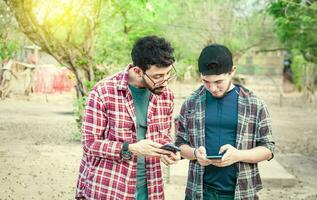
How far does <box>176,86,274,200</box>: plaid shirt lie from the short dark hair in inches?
16.8

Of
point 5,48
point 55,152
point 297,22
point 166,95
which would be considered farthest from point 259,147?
point 5,48

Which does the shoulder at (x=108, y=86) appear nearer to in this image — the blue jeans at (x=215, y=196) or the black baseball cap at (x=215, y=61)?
the black baseball cap at (x=215, y=61)

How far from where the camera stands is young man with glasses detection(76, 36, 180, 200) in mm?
3121

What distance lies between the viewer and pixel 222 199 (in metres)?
3.34

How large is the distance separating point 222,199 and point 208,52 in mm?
851

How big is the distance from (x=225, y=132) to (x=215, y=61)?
423 millimetres

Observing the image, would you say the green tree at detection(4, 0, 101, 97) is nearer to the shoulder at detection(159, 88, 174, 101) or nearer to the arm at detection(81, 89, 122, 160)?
the shoulder at detection(159, 88, 174, 101)

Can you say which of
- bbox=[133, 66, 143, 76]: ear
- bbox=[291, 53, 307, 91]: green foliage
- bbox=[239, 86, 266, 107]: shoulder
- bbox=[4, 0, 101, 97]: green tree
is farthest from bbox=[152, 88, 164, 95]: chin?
bbox=[291, 53, 307, 91]: green foliage

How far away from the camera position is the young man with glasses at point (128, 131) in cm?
312

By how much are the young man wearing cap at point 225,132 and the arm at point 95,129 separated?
0.53m

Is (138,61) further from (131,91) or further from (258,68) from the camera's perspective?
(258,68)

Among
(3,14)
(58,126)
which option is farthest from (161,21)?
(3,14)

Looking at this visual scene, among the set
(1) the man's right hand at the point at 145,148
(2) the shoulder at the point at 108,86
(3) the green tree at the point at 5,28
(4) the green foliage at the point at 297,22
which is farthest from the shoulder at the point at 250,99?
(3) the green tree at the point at 5,28

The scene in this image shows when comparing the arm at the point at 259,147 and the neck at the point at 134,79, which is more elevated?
the neck at the point at 134,79
